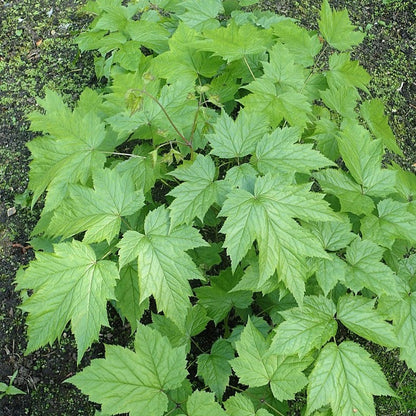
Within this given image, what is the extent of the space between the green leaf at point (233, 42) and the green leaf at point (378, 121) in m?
0.76

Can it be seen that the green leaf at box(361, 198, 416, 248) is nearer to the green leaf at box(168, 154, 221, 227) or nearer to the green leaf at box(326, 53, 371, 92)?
the green leaf at box(168, 154, 221, 227)

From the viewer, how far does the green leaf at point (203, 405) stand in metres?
1.84

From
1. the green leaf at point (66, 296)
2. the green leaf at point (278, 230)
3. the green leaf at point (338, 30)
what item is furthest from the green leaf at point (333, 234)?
the green leaf at point (338, 30)

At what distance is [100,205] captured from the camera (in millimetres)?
2135

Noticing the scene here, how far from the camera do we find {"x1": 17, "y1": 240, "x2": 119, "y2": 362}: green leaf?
195 centimetres

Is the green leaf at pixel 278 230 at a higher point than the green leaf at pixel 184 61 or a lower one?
lower

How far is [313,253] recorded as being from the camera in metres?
1.94

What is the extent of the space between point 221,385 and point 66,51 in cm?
304

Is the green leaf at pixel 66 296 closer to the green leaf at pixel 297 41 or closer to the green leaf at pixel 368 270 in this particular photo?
the green leaf at pixel 368 270

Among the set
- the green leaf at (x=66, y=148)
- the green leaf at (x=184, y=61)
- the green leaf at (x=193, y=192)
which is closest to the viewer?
the green leaf at (x=193, y=192)

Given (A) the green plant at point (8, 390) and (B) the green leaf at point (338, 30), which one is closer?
(A) the green plant at point (8, 390)

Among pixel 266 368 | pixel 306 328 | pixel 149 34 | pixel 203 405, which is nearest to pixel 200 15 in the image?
pixel 149 34

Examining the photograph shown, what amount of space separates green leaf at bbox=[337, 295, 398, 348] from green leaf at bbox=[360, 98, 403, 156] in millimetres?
1170

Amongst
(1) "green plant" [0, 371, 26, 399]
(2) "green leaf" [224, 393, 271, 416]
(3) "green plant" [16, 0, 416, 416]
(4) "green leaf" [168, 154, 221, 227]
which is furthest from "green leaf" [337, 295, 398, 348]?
(1) "green plant" [0, 371, 26, 399]
